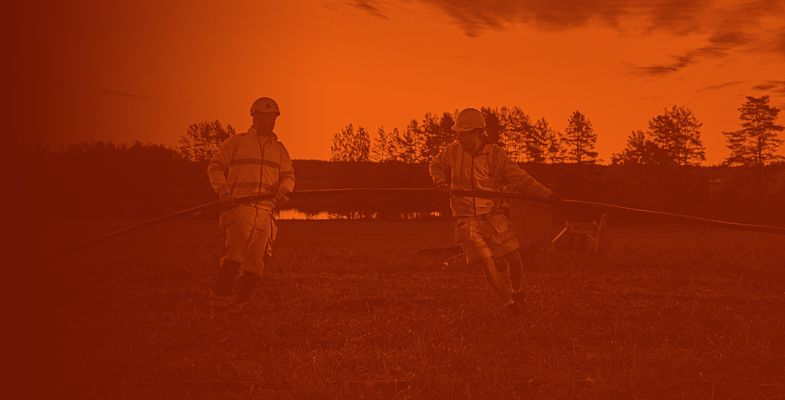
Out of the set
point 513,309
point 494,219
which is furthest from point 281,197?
point 513,309

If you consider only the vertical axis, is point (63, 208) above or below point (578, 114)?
below

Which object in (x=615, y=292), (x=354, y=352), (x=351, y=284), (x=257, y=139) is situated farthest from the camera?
(x=351, y=284)

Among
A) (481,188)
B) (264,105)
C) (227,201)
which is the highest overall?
(264,105)

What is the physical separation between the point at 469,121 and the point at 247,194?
263 cm

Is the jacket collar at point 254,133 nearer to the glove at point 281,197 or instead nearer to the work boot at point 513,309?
the glove at point 281,197

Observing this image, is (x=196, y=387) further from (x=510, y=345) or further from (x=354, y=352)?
(x=510, y=345)

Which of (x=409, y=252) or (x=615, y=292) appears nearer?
(x=615, y=292)

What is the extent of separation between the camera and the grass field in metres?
5.43

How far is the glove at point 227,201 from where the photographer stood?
7.60 m

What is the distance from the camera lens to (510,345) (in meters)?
6.84

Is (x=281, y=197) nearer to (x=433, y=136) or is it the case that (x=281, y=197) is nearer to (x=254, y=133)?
(x=254, y=133)

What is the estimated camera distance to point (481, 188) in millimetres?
8398

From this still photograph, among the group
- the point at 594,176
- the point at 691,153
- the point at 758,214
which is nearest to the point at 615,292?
the point at 758,214

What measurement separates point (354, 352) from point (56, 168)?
205 ft
